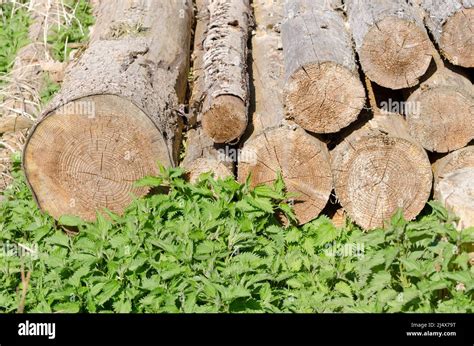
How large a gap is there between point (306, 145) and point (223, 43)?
1301 mm

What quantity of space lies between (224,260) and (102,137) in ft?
4.20

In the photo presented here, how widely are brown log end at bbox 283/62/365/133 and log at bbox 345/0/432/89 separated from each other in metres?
0.29

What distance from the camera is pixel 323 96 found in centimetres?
562

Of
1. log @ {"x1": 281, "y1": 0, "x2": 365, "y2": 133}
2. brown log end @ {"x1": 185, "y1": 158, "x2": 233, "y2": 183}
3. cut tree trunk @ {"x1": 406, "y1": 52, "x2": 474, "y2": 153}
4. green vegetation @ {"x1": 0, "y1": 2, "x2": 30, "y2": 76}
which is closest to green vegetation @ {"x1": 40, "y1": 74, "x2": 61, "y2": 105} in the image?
green vegetation @ {"x1": 0, "y1": 2, "x2": 30, "y2": 76}

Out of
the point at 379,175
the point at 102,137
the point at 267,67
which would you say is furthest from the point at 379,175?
the point at 102,137

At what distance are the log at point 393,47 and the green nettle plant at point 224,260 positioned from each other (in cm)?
107

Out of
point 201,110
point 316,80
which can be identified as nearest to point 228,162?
point 201,110

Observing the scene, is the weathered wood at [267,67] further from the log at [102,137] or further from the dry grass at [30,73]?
the dry grass at [30,73]

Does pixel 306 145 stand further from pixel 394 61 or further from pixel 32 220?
pixel 32 220

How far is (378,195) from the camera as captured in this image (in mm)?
5785

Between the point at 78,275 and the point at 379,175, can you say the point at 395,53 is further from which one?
the point at 78,275

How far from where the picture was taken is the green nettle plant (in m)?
4.72
